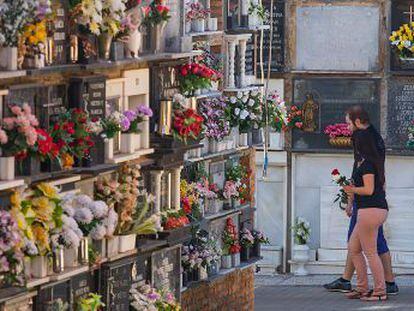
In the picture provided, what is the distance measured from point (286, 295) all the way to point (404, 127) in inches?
149

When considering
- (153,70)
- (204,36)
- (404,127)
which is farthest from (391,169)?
(153,70)

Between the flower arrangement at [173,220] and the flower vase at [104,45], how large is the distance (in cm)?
256

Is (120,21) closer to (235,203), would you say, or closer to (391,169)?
(235,203)

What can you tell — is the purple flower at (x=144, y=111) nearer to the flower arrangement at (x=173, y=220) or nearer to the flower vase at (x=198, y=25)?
the flower arrangement at (x=173, y=220)

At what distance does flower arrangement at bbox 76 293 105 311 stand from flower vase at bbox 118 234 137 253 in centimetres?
69

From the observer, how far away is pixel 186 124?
23.0 m

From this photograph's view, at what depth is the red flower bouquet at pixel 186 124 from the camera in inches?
901

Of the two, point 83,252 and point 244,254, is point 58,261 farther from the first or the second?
point 244,254

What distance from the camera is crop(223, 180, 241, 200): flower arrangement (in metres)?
25.8

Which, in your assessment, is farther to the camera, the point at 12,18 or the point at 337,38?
the point at 337,38

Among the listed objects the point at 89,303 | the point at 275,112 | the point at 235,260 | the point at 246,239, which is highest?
the point at 275,112

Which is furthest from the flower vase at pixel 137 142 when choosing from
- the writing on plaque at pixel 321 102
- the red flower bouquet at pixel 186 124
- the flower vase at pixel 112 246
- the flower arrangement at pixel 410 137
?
the writing on plaque at pixel 321 102

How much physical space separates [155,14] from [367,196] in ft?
14.7

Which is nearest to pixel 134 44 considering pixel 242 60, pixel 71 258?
pixel 71 258
